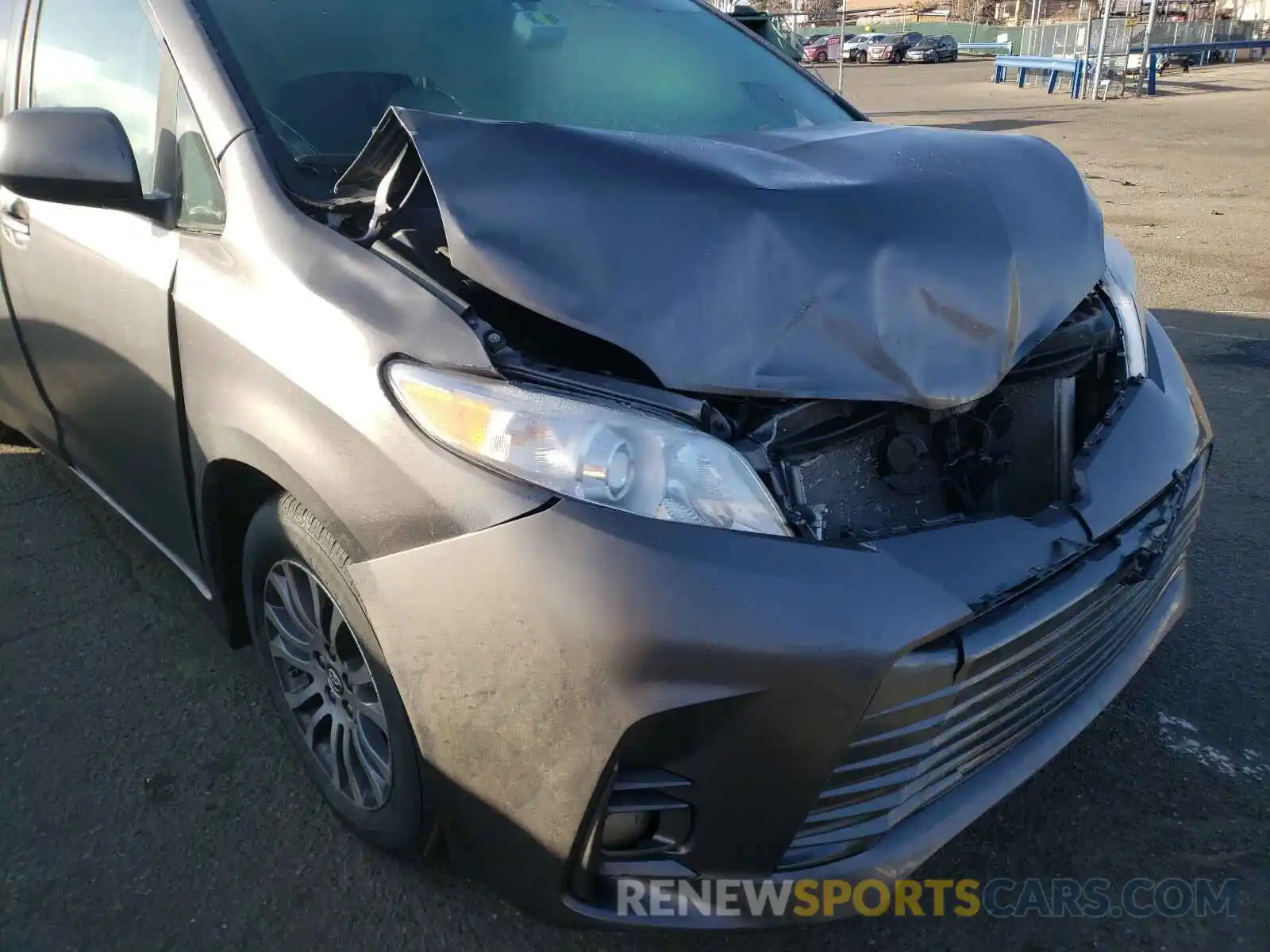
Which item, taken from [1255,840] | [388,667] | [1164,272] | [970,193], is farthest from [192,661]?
[1164,272]

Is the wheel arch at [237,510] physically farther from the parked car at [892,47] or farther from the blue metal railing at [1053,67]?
the parked car at [892,47]

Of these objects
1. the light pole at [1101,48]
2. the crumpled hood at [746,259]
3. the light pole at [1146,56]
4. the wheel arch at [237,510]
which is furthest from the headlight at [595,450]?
the light pole at [1146,56]

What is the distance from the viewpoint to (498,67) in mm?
2605

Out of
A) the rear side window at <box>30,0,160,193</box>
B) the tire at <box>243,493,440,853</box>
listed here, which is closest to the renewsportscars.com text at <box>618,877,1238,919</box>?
the tire at <box>243,493,440,853</box>

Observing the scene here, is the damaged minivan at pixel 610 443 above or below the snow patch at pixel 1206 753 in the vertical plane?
above

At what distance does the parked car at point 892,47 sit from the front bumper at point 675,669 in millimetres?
46814

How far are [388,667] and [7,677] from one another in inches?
65.3

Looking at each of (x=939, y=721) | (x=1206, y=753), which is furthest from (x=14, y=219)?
(x=1206, y=753)

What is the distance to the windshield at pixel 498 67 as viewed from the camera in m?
2.30

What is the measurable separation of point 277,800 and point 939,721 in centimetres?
153

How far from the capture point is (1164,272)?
6.91 metres

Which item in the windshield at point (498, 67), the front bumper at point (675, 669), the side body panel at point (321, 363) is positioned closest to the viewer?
the front bumper at point (675, 669)

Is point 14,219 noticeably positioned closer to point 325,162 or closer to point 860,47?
point 325,162

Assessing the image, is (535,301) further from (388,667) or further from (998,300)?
(998,300)
